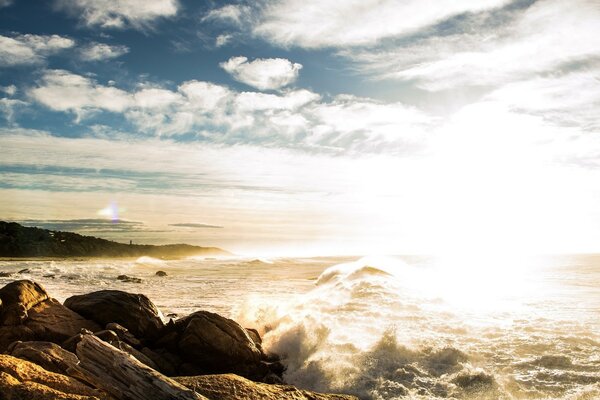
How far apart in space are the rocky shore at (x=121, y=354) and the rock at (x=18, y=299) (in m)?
0.02

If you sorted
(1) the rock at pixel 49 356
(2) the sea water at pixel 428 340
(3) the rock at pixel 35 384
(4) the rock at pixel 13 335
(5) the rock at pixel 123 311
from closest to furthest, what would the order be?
(3) the rock at pixel 35 384
(1) the rock at pixel 49 356
(2) the sea water at pixel 428 340
(4) the rock at pixel 13 335
(5) the rock at pixel 123 311

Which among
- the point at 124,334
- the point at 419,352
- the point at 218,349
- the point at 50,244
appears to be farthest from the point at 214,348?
the point at 50,244

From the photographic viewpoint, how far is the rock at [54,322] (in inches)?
384

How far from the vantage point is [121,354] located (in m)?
6.25

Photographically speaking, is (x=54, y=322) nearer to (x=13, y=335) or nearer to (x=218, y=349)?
(x=13, y=335)

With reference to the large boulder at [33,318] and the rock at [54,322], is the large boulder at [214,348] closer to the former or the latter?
the rock at [54,322]

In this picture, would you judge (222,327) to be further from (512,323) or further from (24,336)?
(512,323)

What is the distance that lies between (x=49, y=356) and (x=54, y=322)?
3.13 metres

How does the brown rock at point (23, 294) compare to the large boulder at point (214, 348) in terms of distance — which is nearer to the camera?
the large boulder at point (214, 348)

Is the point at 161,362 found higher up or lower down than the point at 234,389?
lower down

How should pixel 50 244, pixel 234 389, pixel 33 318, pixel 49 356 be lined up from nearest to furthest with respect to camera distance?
pixel 234 389 → pixel 49 356 → pixel 33 318 → pixel 50 244

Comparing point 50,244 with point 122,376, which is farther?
point 50,244

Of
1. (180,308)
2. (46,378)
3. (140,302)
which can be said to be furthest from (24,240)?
(46,378)

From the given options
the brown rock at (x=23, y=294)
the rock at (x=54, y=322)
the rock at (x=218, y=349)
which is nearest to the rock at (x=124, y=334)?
the rock at (x=54, y=322)
